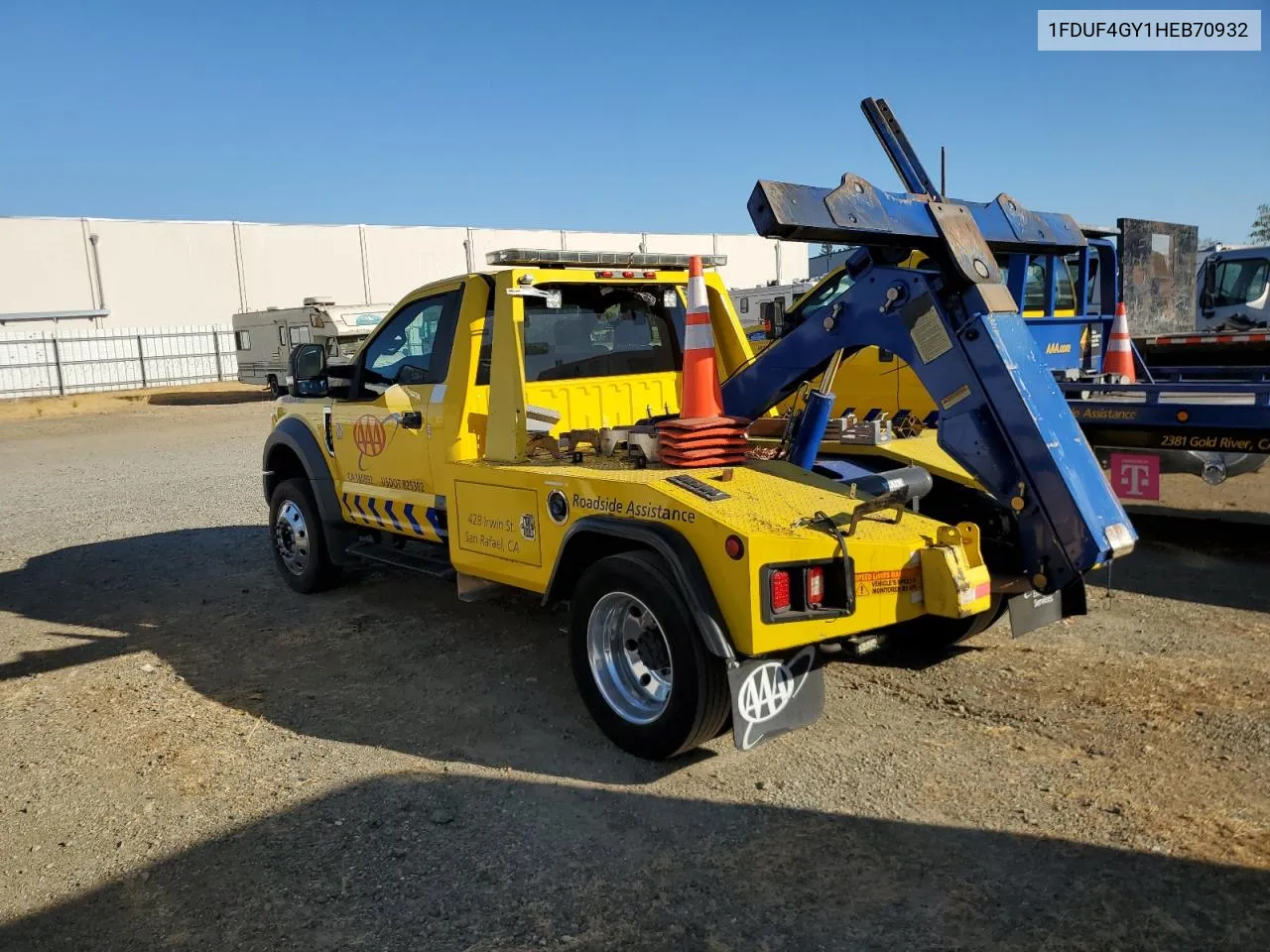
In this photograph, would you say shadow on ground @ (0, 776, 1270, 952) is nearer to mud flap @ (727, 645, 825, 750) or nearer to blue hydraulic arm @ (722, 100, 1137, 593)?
mud flap @ (727, 645, 825, 750)

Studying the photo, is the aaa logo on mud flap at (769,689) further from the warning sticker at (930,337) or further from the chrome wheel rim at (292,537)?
the chrome wheel rim at (292,537)

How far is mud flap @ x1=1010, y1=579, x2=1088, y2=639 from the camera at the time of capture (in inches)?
168

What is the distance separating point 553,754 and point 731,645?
113 centimetres

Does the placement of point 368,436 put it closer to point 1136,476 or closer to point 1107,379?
point 1136,476

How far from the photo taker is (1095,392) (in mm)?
7629

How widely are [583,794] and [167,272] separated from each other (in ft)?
131

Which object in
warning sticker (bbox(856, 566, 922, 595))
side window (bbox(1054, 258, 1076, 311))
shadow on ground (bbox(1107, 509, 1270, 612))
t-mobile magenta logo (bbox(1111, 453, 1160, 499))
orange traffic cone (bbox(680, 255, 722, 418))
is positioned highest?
side window (bbox(1054, 258, 1076, 311))

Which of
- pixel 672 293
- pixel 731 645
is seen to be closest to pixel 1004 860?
pixel 731 645

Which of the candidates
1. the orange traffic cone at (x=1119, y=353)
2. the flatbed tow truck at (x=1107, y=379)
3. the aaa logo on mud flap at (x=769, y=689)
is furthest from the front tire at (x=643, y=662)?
the orange traffic cone at (x=1119, y=353)

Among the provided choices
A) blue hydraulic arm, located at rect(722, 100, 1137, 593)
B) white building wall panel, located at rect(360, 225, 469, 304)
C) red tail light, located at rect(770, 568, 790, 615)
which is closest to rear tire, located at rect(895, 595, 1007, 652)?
blue hydraulic arm, located at rect(722, 100, 1137, 593)

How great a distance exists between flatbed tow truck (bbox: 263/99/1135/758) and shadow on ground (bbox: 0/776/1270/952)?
506 millimetres

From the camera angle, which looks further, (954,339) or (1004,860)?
(954,339)

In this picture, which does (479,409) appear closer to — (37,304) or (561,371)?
(561,371)

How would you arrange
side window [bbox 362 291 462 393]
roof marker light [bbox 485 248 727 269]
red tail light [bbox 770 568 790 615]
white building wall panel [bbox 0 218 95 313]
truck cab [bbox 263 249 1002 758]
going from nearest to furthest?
red tail light [bbox 770 568 790 615], truck cab [bbox 263 249 1002 758], roof marker light [bbox 485 248 727 269], side window [bbox 362 291 462 393], white building wall panel [bbox 0 218 95 313]
